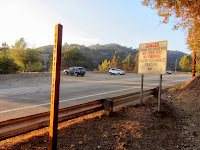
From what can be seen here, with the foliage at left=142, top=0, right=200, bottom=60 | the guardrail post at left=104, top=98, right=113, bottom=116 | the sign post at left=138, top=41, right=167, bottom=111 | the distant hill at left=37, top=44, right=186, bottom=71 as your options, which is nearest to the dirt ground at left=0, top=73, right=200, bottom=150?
the guardrail post at left=104, top=98, right=113, bottom=116

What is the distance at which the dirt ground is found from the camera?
2.79 meters

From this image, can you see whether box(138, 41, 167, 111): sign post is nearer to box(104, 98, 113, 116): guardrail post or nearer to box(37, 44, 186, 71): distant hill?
box(104, 98, 113, 116): guardrail post

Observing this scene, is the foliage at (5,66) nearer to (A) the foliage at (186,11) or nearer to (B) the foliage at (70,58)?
(A) the foliage at (186,11)

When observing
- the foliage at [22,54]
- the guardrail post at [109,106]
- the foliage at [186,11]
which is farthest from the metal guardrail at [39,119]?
the foliage at [22,54]

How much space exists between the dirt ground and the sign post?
1023 mm

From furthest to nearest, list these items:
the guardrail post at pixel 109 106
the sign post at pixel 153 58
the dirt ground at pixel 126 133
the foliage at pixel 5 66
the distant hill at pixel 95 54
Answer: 1. the distant hill at pixel 95 54
2. the foliage at pixel 5 66
3. the sign post at pixel 153 58
4. the guardrail post at pixel 109 106
5. the dirt ground at pixel 126 133

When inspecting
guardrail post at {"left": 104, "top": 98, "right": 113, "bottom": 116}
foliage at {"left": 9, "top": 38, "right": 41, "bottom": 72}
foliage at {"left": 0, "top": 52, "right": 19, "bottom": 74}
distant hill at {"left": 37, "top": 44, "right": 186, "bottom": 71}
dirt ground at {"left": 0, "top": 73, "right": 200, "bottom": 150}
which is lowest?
dirt ground at {"left": 0, "top": 73, "right": 200, "bottom": 150}

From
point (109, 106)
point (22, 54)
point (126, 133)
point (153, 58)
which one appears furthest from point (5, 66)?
point (126, 133)

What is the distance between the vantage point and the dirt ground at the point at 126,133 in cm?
279

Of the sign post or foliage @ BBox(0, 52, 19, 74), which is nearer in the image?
the sign post

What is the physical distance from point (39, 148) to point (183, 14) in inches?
352

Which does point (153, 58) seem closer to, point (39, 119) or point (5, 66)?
point (39, 119)

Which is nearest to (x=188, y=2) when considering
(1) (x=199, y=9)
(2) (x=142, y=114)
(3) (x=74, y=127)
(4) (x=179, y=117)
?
(1) (x=199, y=9)

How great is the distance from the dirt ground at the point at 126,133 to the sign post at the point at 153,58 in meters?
1.02
